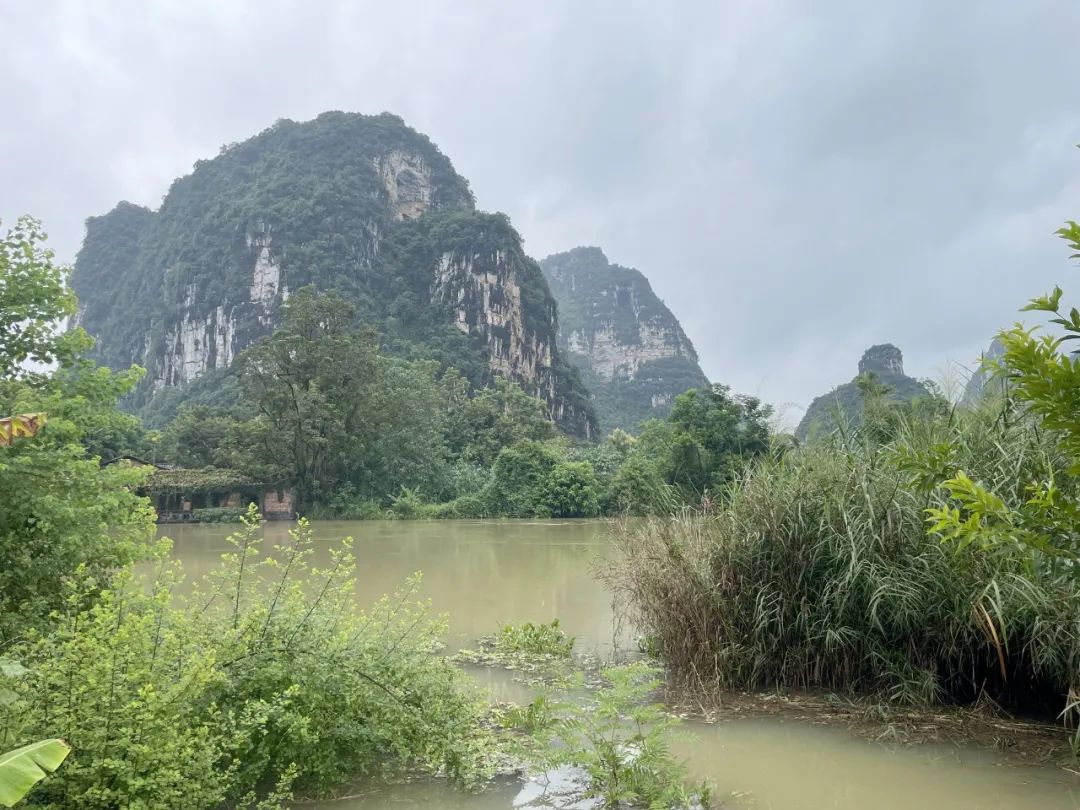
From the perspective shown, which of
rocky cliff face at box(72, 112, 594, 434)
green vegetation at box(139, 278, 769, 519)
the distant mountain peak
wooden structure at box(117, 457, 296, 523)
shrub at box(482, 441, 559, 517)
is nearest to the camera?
wooden structure at box(117, 457, 296, 523)

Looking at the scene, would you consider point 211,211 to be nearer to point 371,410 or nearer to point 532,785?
point 371,410

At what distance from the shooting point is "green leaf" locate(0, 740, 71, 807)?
71.5 inches

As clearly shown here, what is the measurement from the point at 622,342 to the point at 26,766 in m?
125

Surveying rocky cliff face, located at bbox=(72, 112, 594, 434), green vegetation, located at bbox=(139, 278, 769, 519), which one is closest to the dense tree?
green vegetation, located at bbox=(139, 278, 769, 519)

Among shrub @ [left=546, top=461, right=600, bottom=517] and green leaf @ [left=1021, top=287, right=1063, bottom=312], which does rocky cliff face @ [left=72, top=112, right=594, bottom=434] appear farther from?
green leaf @ [left=1021, top=287, right=1063, bottom=312]

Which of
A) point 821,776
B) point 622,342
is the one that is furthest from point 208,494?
point 622,342

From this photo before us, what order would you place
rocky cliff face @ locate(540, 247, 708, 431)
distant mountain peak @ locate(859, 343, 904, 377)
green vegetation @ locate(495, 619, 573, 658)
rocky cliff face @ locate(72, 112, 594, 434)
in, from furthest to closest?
rocky cliff face @ locate(540, 247, 708, 431), rocky cliff face @ locate(72, 112, 594, 434), distant mountain peak @ locate(859, 343, 904, 377), green vegetation @ locate(495, 619, 573, 658)

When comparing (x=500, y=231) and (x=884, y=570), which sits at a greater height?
(x=500, y=231)

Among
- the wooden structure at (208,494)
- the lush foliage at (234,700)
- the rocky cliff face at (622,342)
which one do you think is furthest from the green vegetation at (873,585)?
the rocky cliff face at (622,342)

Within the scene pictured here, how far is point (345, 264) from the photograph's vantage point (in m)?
71.2

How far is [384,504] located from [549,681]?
1144 inches

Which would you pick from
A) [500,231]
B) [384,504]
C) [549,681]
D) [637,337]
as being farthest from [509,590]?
[637,337]

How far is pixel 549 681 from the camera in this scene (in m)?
5.75

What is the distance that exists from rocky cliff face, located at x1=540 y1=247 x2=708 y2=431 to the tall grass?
96025 mm
